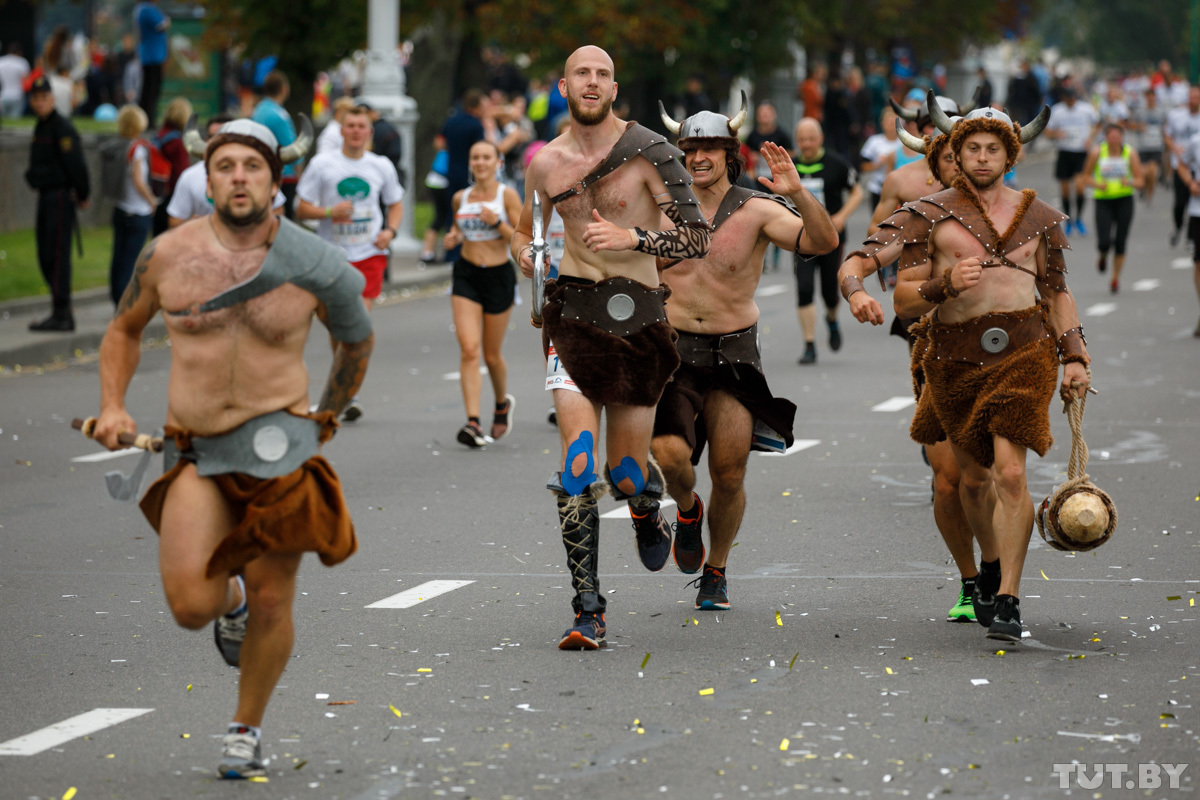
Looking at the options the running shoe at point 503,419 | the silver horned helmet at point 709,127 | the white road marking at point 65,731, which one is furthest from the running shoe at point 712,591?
the running shoe at point 503,419

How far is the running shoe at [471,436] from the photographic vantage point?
11992 mm

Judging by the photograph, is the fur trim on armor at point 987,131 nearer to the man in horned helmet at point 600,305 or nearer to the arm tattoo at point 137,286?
the man in horned helmet at point 600,305

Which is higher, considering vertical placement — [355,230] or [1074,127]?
[1074,127]

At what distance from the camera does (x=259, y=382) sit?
213 inches

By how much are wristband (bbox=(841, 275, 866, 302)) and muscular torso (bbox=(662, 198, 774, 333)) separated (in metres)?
0.78

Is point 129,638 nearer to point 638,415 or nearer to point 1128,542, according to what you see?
point 638,415

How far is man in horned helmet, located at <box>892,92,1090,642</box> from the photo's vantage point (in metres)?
6.89

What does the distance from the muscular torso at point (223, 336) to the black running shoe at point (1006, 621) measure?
2.74m

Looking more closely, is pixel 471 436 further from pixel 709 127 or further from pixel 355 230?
pixel 709 127

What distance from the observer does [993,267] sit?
701cm

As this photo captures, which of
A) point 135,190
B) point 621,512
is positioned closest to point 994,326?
point 621,512

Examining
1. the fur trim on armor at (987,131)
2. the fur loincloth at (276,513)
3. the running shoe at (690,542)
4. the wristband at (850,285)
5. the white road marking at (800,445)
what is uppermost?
the fur trim on armor at (987,131)

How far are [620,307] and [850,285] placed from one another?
83cm

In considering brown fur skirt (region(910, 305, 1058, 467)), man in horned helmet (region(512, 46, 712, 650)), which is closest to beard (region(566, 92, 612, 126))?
man in horned helmet (region(512, 46, 712, 650))
